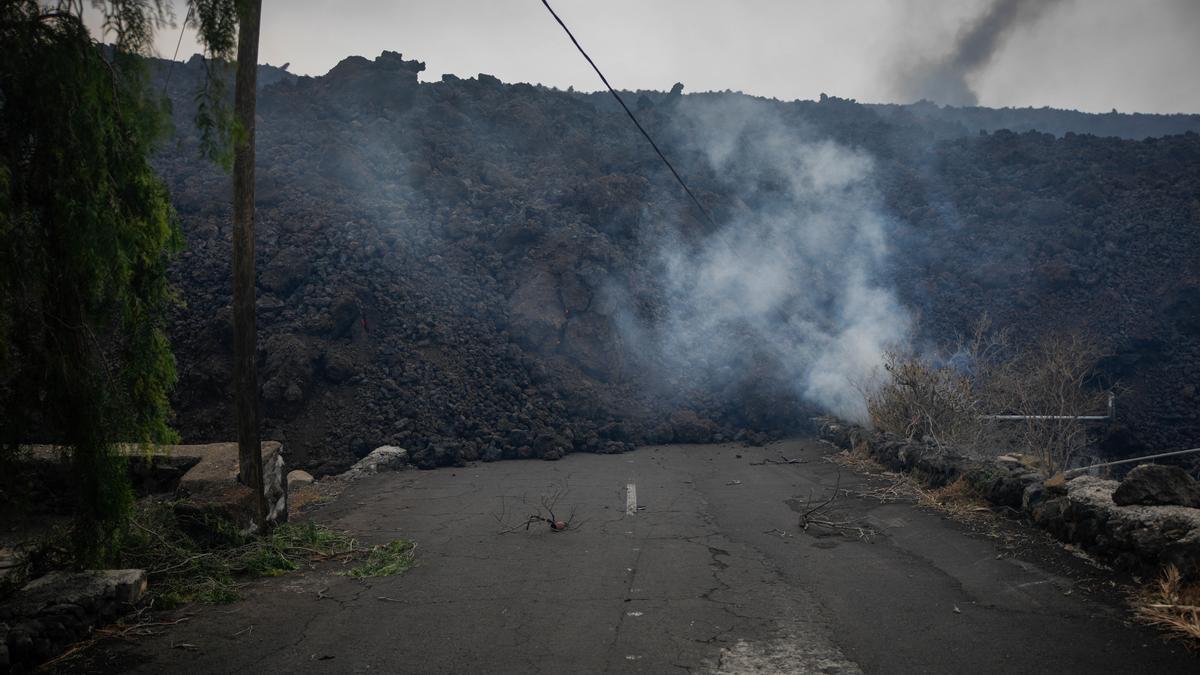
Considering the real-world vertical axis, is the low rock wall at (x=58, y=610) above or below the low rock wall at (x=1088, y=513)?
below

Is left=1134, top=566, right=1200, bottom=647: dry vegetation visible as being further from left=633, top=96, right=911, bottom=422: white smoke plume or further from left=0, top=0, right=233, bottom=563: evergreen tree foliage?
left=633, top=96, right=911, bottom=422: white smoke plume

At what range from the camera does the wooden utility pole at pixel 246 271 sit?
7.00 m

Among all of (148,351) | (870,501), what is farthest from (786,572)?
(148,351)

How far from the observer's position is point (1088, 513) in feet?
20.6

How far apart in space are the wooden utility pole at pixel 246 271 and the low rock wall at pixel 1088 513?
314 inches

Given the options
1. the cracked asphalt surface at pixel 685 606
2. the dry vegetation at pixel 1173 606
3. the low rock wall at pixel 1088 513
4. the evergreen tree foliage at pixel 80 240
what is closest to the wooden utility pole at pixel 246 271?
the cracked asphalt surface at pixel 685 606

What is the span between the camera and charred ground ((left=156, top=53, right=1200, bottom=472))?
1431 centimetres

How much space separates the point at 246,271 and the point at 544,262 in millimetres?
12423

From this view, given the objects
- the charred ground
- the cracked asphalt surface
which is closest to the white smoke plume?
the charred ground

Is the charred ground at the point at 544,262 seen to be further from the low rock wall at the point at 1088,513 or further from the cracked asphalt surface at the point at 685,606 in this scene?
the low rock wall at the point at 1088,513

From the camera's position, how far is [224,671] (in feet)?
15.0

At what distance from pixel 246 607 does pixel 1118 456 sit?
19.2 metres

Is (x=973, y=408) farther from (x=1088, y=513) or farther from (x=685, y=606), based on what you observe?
(x=685, y=606)

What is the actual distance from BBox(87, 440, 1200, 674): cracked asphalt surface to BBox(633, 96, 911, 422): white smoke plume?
7594 mm
